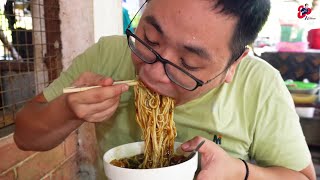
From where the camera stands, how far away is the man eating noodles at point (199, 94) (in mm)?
816

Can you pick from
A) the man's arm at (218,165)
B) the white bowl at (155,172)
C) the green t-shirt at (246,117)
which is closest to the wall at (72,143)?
the green t-shirt at (246,117)

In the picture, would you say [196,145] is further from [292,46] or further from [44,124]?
[292,46]

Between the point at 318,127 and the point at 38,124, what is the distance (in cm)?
352

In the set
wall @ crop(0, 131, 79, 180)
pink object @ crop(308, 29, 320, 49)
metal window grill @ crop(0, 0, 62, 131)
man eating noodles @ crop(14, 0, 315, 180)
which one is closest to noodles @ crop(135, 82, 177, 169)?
man eating noodles @ crop(14, 0, 315, 180)

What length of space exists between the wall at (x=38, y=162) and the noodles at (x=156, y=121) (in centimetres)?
92

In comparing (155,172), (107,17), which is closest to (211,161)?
(155,172)

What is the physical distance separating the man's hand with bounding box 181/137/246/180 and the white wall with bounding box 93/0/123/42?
169 cm

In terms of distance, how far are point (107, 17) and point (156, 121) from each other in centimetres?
167

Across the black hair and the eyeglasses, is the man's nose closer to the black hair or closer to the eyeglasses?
the eyeglasses

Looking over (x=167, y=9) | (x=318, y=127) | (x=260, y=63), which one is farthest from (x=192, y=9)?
(x=318, y=127)

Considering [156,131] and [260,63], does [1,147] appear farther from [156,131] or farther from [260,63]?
[260,63]

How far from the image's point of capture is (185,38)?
80cm

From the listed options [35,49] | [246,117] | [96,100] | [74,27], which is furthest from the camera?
[74,27]

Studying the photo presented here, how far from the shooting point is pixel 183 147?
85 cm
